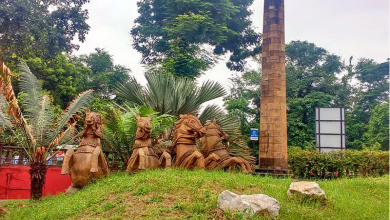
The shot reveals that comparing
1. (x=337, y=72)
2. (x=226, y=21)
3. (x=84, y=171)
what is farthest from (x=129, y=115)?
(x=337, y=72)

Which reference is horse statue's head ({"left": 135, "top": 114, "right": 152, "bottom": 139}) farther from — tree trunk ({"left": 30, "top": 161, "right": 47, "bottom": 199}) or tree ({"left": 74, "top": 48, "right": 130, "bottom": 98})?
tree ({"left": 74, "top": 48, "right": 130, "bottom": 98})

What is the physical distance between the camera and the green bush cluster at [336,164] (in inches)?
464

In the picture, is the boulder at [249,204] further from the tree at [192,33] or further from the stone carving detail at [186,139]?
the tree at [192,33]

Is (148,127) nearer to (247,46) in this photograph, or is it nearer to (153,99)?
(153,99)

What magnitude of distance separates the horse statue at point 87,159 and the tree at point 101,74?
1184cm

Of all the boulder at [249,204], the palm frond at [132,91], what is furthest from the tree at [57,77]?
the boulder at [249,204]

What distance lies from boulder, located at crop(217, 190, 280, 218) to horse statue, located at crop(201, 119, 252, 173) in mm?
3210

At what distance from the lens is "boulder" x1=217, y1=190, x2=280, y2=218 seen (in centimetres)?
558

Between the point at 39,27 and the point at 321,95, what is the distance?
17047 millimetres

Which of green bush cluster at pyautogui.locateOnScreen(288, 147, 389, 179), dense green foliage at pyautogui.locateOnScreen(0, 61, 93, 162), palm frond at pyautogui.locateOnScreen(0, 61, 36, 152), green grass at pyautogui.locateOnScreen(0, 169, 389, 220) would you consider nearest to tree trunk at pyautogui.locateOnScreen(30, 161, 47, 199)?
dense green foliage at pyautogui.locateOnScreen(0, 61, 93, 162)

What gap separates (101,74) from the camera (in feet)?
81.0

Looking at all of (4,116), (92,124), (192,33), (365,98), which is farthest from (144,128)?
(365,98)

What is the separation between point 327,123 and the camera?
44.5ft

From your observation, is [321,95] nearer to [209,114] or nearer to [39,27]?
[209,114]
